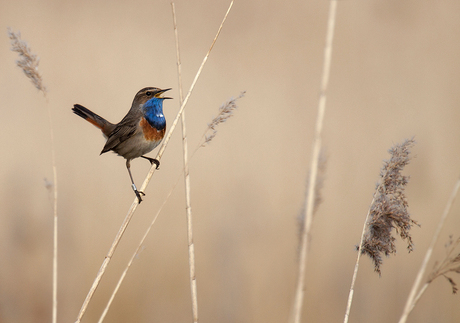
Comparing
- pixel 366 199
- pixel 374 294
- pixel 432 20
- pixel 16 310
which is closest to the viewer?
pixel 16 310

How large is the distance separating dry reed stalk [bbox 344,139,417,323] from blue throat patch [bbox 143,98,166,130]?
1943mm

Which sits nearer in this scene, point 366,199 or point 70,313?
point 70,313

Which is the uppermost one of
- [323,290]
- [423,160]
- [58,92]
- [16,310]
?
[58,92]

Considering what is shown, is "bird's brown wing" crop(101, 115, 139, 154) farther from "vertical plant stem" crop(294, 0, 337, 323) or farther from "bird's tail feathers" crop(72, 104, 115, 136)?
"vertical plant stem" crop(294, 0, 337, 323)

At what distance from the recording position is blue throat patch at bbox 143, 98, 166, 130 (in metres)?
3.43

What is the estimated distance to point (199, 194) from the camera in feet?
17.1

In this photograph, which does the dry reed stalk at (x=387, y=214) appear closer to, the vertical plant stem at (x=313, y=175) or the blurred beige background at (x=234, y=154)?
the vertical plant stem at (x=313, y=175)

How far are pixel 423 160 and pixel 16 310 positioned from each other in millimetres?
3513

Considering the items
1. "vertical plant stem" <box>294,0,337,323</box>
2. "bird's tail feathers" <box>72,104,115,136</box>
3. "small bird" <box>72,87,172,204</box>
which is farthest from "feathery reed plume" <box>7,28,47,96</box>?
"bird's tail feathers" <box>72,104,115,136</box>

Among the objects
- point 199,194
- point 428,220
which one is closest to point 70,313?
point 199,194

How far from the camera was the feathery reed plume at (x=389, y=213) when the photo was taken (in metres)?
1.85

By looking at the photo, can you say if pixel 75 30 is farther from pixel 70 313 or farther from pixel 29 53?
pixel 29 53

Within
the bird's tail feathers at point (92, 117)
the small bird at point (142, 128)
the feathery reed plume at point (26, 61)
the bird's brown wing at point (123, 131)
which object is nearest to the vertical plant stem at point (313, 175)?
the feathery reed plume at point (26, 61)

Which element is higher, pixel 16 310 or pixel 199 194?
pixel 199 194
